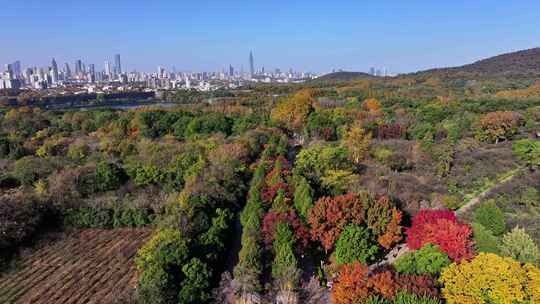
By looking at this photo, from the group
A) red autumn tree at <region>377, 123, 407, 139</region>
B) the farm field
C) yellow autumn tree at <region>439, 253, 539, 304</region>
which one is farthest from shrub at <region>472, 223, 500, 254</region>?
red autumn tree at <region>377, 123, 407, 139</region>

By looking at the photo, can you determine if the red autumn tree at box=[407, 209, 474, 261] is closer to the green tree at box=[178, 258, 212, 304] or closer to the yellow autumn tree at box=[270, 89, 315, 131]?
the green tree at box=[178, 258, 212, 304]

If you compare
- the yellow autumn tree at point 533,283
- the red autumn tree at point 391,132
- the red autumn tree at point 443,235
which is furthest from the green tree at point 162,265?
the red autumn tree at point 391,132

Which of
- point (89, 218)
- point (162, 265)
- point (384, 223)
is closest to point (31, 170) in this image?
point (89, 218)

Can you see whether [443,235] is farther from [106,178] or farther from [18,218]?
[18,218]

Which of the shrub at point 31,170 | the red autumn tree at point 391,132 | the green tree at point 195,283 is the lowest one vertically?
the green tree at point 195,283

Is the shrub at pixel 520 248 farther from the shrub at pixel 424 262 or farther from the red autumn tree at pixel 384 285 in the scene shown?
the red autumn tree at pixel 384 285

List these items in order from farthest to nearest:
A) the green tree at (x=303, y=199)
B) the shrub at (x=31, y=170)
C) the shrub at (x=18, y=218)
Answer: the shrub at (x=31, y=170) < the shrub at (x=18, y=218) < the green tree at (x=303, y=199)
